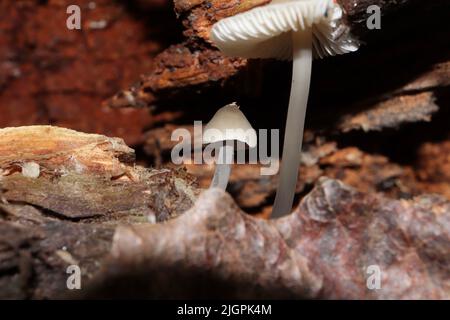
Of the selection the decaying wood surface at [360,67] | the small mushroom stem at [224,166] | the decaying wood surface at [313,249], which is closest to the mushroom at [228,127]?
the small mushroom stem at [224,166]

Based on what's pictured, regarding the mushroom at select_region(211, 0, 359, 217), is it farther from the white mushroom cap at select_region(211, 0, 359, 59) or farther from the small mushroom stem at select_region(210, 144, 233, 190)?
the small mushroom stem at select_region(210, 144, 233, 190)

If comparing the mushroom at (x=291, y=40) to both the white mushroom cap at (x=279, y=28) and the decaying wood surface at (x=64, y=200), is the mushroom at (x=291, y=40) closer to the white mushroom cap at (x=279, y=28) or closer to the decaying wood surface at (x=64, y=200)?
the white mushroom cap at (x=279, y=28)

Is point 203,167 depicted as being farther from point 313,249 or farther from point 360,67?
point 313,249

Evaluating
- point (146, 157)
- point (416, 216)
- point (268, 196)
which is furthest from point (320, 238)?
point (146, 157)

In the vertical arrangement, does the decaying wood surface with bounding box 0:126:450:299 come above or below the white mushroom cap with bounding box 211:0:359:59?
below

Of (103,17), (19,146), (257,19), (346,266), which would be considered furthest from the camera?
(103,17)

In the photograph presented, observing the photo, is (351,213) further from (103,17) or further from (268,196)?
(103,17)

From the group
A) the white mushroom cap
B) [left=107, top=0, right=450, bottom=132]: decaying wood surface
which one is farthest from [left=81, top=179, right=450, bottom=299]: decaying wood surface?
[left=107, top=0, right=450, bottom=132]: decaying wood surface

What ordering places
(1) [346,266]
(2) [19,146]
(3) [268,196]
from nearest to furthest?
(1) [346,266], (2) [19,146], (3) [268,196]
